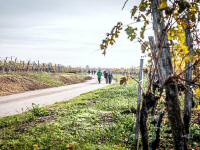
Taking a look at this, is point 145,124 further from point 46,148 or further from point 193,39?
point 46,148

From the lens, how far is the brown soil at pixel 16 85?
26.5 metres

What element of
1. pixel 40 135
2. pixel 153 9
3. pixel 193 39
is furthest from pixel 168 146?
pixel 153 9

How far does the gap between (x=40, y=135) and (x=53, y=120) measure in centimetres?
224

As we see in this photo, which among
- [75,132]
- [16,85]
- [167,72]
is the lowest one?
[75,132]

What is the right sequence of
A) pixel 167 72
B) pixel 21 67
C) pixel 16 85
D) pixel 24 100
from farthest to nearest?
1. pixel 21 67
2. pixel 16 85
3. pixel 24 100
4. pixel 167 72

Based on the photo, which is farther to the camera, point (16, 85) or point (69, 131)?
point (16, 85)

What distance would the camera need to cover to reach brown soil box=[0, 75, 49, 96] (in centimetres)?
2645

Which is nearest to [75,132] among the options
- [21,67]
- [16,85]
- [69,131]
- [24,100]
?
[69,131]

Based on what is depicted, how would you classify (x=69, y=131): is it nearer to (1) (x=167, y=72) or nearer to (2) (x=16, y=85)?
(1) (x=167, y=72)

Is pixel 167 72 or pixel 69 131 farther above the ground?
pixel 167 72

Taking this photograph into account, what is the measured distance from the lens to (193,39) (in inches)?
259

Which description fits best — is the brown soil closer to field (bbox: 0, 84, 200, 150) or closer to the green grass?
the green grass

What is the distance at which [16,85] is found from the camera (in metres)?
29.0

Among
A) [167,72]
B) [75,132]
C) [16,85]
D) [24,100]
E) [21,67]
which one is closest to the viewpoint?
[167,72]
